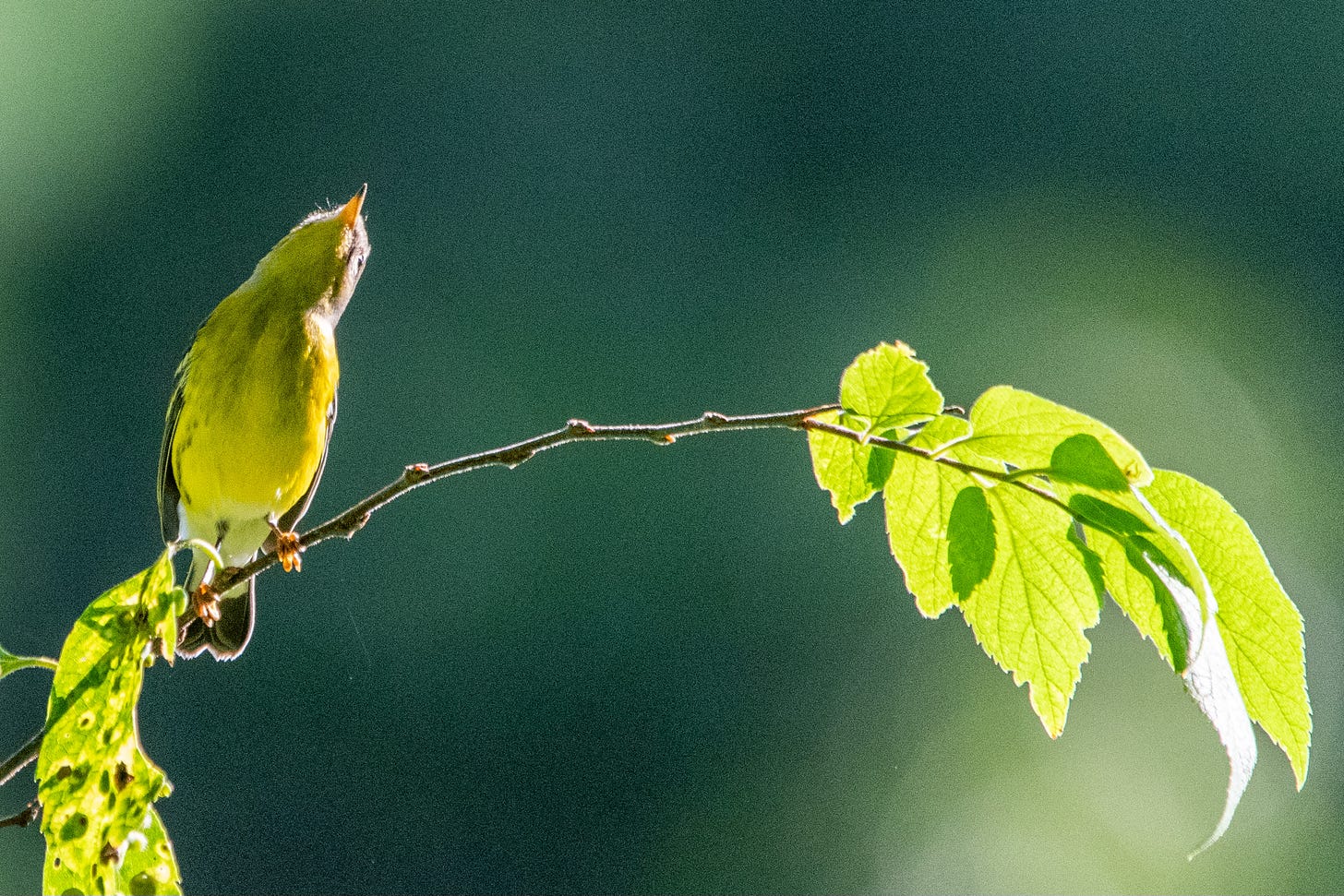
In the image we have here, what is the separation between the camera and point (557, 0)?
3603cm

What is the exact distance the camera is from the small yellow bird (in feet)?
10.5

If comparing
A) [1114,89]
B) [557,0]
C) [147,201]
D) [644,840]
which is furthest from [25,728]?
[1114,89]

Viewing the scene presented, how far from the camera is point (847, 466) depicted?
60.3 inches

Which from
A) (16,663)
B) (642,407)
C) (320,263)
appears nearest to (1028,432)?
(16,663)

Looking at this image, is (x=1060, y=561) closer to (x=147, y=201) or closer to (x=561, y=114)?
(x=147, y=201)

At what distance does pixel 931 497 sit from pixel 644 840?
2003 cm

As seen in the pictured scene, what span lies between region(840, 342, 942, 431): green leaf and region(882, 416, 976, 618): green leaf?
5 centimetres

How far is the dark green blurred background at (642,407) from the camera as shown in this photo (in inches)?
763

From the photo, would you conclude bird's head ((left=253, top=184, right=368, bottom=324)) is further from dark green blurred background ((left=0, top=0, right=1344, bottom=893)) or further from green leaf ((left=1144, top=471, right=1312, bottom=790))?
dark green blurred background ((left=0, top=0, right=1344, bottom=893))

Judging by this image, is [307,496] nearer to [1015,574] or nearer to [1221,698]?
[1015,574]

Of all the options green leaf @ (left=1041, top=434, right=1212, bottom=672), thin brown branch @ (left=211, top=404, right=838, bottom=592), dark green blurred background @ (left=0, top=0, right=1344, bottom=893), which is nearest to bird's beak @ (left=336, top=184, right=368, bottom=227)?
thin brown branch @ (left=211, top=404, right=838, bottom=592)

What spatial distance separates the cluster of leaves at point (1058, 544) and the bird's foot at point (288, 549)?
710 millimetres

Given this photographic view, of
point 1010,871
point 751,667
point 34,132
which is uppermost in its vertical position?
point 34,132

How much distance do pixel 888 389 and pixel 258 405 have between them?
6.87 feet
